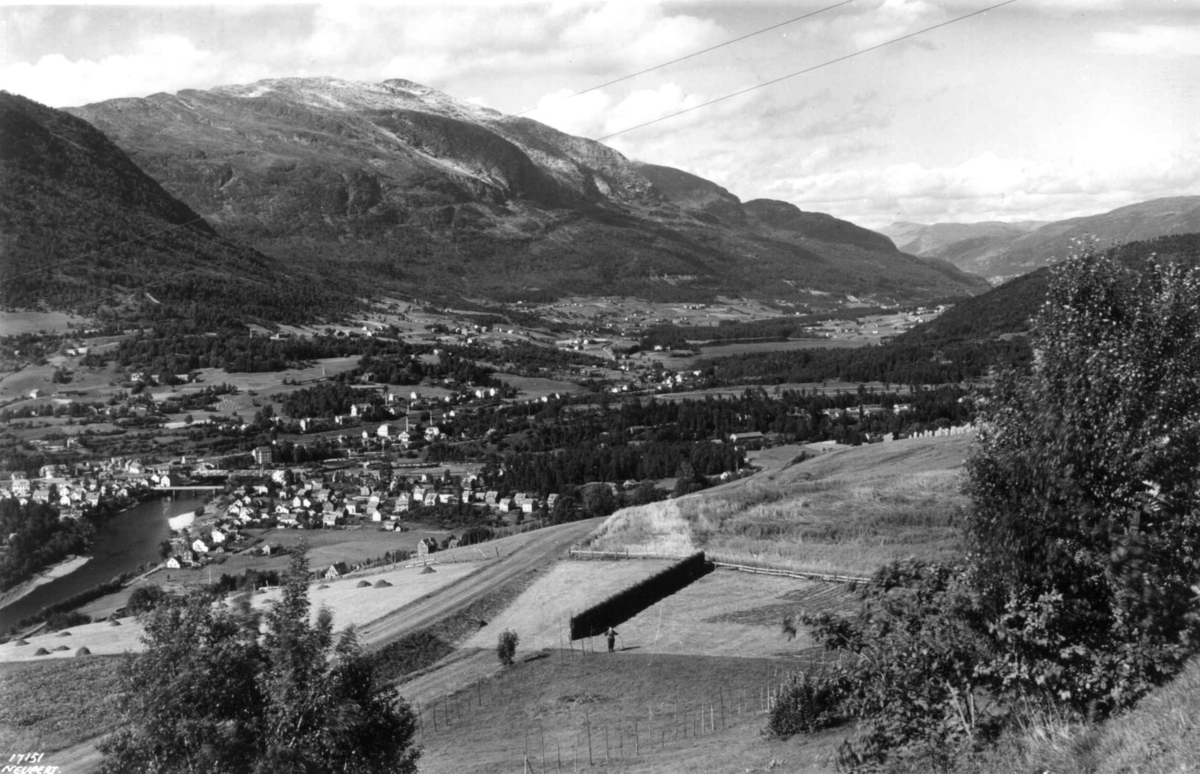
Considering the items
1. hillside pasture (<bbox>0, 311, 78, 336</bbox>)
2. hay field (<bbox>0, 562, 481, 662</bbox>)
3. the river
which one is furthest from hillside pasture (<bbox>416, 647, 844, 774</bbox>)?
hillside pasture (<bbox>0, 311, 78, 336</bbox>)

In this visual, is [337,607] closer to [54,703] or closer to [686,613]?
[54,703]

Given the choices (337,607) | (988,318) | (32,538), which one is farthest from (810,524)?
(988,318)

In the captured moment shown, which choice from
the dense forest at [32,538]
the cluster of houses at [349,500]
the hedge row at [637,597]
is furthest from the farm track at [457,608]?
the dense forest at [32,538]

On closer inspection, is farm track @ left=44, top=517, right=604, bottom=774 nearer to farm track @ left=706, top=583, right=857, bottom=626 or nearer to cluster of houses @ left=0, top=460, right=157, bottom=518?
farm track @ left=706, top=583, right=857, bottom=626

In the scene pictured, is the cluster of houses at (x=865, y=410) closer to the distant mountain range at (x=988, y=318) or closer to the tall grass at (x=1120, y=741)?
the distant mountain range at (x=988, y=318)

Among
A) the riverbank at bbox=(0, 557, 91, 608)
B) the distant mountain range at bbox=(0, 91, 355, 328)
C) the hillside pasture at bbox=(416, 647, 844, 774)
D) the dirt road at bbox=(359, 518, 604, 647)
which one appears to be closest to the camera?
the hillside pasture at bbox=(416, 647, 844, 774)
